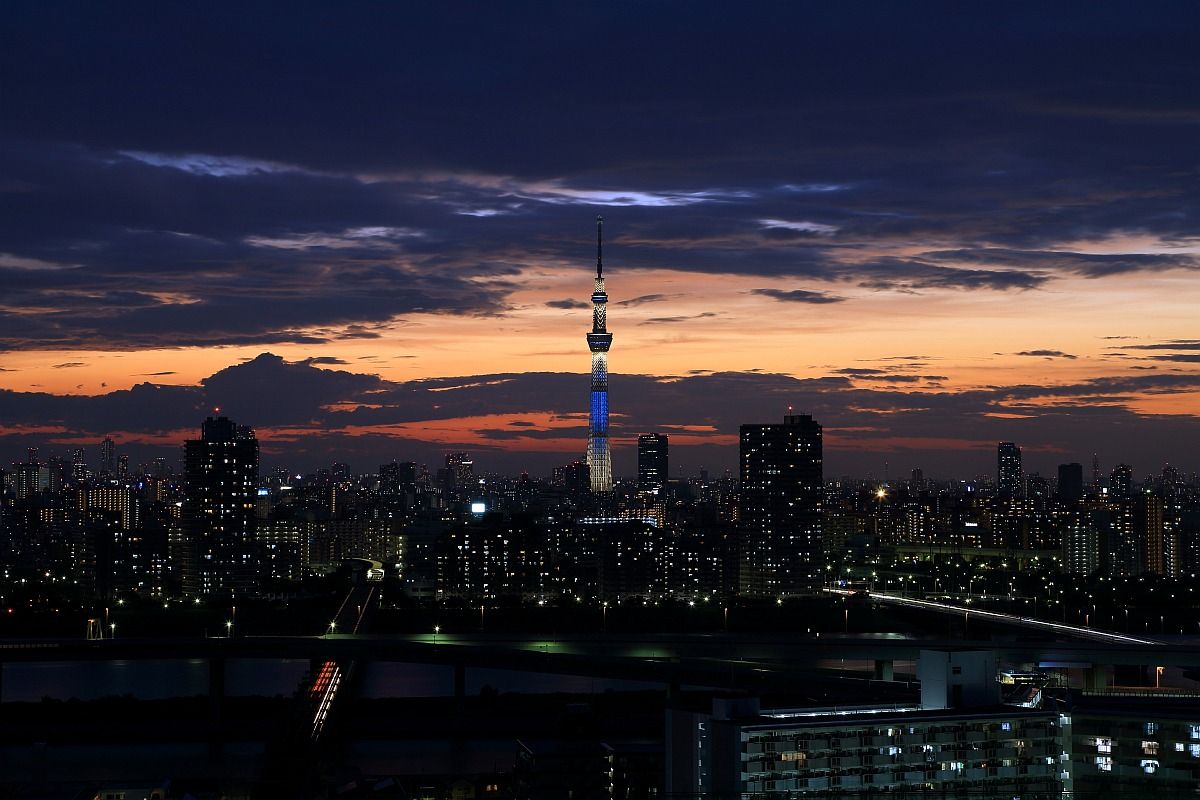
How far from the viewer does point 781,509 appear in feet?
161

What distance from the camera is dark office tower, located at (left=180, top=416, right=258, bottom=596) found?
4534 centimetres

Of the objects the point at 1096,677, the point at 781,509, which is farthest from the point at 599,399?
the point at 1096,677

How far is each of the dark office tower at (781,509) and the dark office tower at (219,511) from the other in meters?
13.4

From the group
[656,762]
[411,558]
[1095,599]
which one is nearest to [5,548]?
[411,558]

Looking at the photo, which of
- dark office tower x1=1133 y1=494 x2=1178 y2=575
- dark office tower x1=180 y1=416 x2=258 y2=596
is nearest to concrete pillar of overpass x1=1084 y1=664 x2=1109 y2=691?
dark office tower x1=180 y1=416 x2=258 y2=596

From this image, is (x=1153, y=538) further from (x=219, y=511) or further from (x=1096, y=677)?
(x=1096, y=677)

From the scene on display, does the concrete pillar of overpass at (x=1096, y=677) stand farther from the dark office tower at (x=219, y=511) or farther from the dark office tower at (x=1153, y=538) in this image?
the dark office tower at (x=1153, y=538)

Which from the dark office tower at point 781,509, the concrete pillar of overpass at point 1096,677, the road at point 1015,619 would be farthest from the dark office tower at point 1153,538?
the concrete pillar of overpass at point 1096,677

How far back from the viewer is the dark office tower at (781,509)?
46000 mm

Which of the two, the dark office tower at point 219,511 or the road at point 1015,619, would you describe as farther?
the dark office tower at point 219,511

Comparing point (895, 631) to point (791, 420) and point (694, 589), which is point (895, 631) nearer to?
point (694, 589)

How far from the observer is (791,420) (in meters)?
52.5

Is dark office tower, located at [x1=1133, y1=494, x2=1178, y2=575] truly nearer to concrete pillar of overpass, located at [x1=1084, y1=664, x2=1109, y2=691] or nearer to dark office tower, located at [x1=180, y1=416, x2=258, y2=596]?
dark office tower, located at [x1=180, y1=416, x2=258, y2=596]

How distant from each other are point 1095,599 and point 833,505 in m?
31.9
